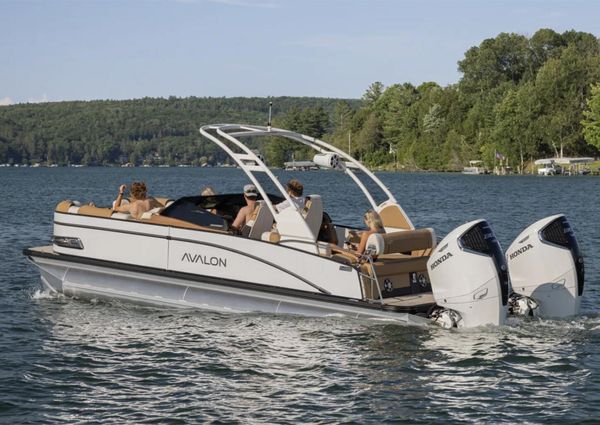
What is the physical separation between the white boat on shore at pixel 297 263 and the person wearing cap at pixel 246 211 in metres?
0.15

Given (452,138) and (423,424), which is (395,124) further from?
(423,424)

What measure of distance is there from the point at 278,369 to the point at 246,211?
3867 millimetres

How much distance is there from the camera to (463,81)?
136m

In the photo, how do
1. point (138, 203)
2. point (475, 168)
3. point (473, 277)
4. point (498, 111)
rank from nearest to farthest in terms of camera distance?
point (473, 277) → point (138, 203) → point (498, 111) → point (475, 168)

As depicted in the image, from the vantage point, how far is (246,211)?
50.4ft

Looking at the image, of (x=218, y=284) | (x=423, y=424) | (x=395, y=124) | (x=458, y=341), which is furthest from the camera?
(x=395, y=124)

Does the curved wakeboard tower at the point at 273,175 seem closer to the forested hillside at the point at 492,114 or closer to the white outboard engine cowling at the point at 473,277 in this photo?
the white outboard engine cowling at the point at 473,277

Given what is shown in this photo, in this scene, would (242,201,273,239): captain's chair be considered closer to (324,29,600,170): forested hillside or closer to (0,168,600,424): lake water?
(0,168,600,424): lake water

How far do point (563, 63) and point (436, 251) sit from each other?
10265 cm

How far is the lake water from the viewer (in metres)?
10.5

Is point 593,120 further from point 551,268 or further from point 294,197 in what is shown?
point 551,268

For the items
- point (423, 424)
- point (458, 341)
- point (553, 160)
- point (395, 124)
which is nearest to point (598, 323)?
point (458, 341)

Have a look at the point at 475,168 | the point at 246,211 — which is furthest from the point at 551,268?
the point at 475,168

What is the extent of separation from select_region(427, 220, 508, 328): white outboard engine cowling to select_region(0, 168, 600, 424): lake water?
34 cm
